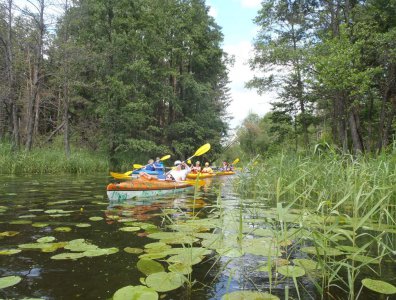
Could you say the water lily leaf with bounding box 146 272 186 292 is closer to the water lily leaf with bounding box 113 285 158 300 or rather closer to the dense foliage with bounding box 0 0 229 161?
the water lily leaf with bounding box 113 285 158 300

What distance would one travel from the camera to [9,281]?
2.19 m

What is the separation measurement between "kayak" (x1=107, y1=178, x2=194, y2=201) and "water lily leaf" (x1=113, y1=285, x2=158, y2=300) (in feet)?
13.8

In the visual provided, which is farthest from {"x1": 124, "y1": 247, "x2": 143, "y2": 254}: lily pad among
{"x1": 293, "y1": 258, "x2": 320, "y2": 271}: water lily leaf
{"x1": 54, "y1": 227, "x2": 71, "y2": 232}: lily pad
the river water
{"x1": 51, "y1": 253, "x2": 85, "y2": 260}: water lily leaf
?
{"x1": 293, "y1": 258, "x2": 320, "y2": 271}: water lily leaf

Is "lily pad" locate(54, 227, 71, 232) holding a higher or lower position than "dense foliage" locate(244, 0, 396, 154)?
lower

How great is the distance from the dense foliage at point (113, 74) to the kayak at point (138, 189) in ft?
27.6

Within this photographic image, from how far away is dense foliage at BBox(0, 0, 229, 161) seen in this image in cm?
1559

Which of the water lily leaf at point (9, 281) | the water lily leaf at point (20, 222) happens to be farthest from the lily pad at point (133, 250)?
the water lily leaf at point (20, 222)

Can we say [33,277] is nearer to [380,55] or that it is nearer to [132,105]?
[380,55]

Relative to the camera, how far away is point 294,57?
1584 centimetres

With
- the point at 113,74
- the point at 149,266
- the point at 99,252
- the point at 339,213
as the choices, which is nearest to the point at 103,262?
the point at 99,252

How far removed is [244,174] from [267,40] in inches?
563

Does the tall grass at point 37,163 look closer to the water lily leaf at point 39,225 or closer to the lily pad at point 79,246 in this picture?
the water lily leaf at point 39,225

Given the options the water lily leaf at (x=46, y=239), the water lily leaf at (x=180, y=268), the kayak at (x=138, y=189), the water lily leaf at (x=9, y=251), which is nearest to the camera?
the water lily leaf at (x=180, y=268)

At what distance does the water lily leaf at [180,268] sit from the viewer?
7.76 ft
